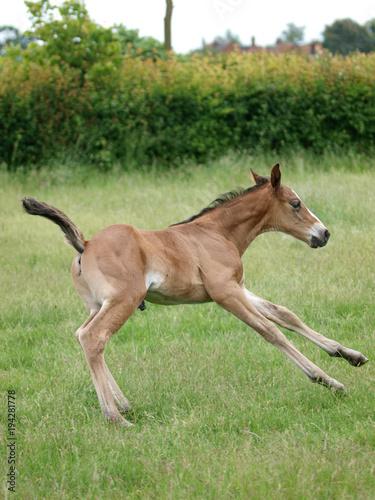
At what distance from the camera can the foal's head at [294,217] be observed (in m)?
5.23

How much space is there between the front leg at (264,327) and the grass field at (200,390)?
16 centimetres

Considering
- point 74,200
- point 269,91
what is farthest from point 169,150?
point 74,200

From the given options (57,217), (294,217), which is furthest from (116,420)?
(294,217)

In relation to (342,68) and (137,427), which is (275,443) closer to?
(137,427)

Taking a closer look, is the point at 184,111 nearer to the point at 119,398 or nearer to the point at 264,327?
the point at 264,327

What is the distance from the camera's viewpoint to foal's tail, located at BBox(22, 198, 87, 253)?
4.26 m

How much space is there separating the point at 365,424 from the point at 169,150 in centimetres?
1197

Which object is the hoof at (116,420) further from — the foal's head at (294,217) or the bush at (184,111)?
the bush at (184,111)

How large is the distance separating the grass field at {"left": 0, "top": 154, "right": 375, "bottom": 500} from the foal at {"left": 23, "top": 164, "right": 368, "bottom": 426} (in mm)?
321

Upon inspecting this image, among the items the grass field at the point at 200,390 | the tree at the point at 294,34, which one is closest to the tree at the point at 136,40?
the grass field at the point at 200,390

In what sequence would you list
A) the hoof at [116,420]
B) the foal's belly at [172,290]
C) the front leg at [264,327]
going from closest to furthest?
the hoof at [116,420], the front leg at [264,327], the foal's belly at [172,290]

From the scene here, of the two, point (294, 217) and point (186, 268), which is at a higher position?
point (294, 217)

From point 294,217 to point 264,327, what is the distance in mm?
1147

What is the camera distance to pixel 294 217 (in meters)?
5.25
